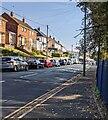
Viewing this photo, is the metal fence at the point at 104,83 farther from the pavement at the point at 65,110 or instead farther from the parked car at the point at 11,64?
the parked car at the point at 11,64

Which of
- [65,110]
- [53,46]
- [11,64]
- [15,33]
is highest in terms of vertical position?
[53,46]

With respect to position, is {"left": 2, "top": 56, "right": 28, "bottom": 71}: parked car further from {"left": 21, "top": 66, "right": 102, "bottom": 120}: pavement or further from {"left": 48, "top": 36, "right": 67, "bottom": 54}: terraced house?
{"left": 48, "top": 36, "right": 67, "bottom": 54}: terraced house

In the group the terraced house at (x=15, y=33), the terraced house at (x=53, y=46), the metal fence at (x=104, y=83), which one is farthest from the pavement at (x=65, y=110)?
the terraced house at (x=53, y=46)

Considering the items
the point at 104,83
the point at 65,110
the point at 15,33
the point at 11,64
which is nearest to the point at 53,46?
the point at 15,33

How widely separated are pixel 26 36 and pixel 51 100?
256 feet

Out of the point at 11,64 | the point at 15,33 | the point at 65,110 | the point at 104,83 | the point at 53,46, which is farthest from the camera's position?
the point at 53,46

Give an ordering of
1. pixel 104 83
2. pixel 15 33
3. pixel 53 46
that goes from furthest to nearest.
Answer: pixel 53 46, pixel 15 33, pixel 104 83

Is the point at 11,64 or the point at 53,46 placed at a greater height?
the point at 53,46

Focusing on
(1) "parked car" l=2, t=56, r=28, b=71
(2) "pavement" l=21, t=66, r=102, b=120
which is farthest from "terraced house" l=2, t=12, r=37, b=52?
(2) "pavement" l=21, t=66, r=102, b=120

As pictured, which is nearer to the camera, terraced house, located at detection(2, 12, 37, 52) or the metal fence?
the metal fence

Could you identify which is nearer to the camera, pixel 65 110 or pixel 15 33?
pixel 65 110

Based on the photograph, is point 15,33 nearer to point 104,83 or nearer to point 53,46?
point 53,46

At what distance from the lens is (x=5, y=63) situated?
110 ft

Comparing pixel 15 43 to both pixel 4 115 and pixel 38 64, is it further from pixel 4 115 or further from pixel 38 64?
pixel 4 115
